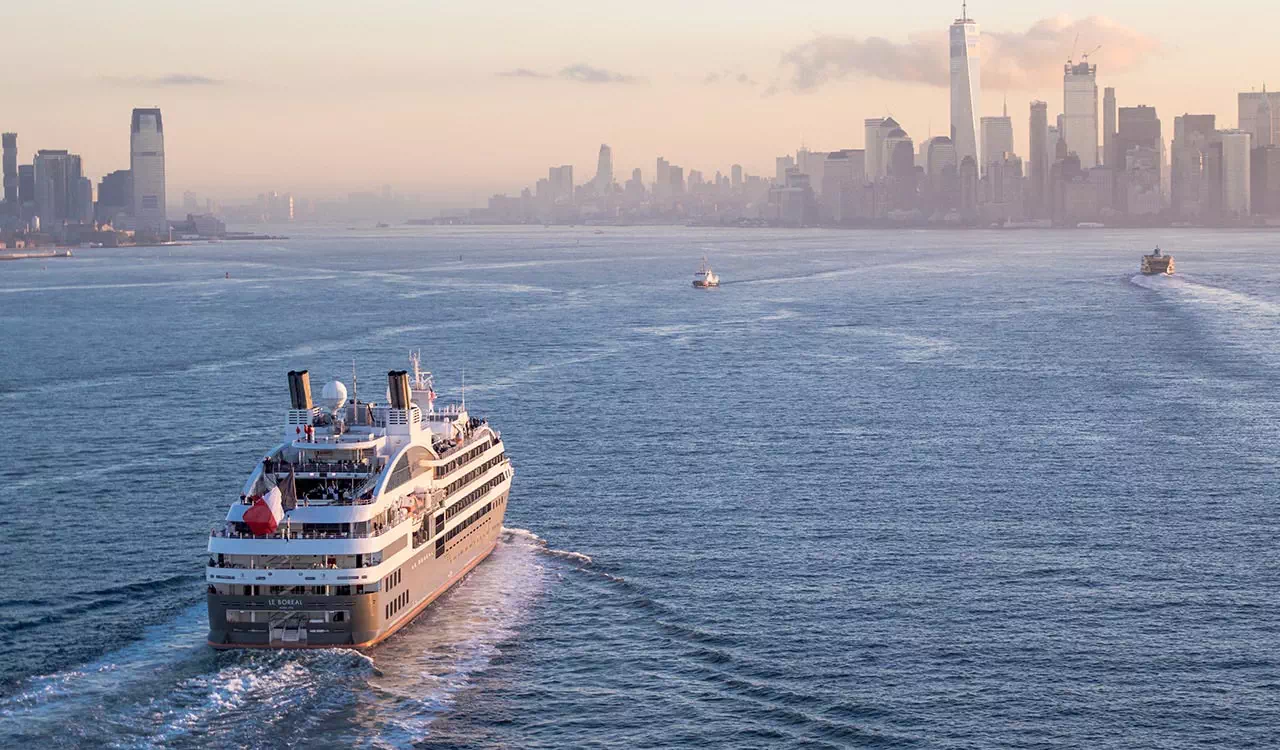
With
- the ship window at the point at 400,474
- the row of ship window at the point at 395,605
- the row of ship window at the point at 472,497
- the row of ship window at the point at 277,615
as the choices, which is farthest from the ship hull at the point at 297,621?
the row of ship window at the point at 472,497

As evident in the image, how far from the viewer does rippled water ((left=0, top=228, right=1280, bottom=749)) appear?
1677 inches

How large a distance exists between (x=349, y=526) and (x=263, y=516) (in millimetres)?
2610

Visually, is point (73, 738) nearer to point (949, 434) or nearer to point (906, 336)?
point (949, 434)

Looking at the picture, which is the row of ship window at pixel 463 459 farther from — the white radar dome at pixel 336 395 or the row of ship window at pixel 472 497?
the white radar dome at pixel 336 395

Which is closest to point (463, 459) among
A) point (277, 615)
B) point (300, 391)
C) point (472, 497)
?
point (472, 497)

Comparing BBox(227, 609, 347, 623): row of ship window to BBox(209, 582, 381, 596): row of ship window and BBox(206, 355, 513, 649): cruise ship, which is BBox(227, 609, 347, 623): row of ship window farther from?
BBox(209, 582, 381, 596): row of ship window

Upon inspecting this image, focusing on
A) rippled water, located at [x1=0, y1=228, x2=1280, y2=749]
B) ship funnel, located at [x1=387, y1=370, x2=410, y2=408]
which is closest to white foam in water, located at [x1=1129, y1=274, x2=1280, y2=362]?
rippled water, located at [x1=0, y1=228, x2=1280, y2=749]

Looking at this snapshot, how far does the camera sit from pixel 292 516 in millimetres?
48719

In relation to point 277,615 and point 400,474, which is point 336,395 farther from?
point 277,615

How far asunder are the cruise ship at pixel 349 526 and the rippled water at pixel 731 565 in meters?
0.96

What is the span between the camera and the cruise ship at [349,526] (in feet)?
154

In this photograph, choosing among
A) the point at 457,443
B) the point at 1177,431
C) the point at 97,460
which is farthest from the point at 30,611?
the point at 1177,431

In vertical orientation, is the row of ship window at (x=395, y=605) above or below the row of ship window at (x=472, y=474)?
below

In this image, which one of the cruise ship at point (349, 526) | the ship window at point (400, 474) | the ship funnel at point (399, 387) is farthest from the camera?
the ship funnel at point (399, 387)
